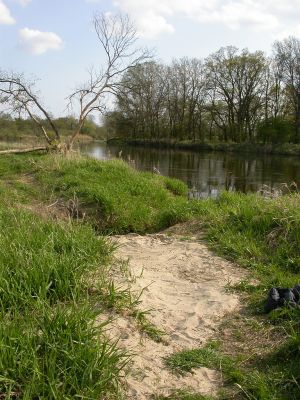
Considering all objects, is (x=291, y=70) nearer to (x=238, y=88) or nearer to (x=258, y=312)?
(x=238, y=88)

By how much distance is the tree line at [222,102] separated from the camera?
158ft

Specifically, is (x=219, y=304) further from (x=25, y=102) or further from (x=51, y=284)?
(x=25, y=102)

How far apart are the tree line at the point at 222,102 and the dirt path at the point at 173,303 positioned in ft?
121

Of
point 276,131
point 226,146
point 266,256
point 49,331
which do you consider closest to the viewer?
point 49,331

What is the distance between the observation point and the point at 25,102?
20.0 metres

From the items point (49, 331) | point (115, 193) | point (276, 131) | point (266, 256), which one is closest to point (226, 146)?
point (276, 131)

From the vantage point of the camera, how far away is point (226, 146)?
46719 millimetres

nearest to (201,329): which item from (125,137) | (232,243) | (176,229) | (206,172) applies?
(232,243)

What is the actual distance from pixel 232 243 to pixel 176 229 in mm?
1716

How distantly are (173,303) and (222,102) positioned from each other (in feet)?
170

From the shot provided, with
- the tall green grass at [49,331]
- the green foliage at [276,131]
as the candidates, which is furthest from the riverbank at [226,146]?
the tall green grass at [49,331]

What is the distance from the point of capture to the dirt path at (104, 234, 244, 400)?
338 centimetres

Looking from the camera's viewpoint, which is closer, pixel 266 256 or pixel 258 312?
pixel 258 312

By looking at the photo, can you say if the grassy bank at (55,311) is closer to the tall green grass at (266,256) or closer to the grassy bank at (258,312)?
the grassy bank at (258,312)
